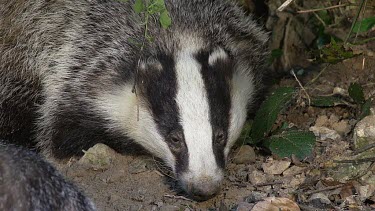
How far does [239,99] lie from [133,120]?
68cm

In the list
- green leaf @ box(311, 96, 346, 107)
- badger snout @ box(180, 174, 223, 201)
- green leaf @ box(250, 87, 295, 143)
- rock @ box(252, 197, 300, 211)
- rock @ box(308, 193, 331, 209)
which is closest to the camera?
rock @ box(252, 197, 300, 211)

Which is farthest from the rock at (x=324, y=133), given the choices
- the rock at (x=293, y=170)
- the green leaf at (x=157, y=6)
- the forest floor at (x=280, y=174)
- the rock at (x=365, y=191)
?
the green leaf at (x=157, y=6)

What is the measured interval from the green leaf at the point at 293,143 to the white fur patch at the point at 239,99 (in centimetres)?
24

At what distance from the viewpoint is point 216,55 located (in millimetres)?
4855

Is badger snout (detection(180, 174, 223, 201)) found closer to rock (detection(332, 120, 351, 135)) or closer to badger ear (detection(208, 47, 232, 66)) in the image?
badger ear (detection(208, 47, 232, 66))

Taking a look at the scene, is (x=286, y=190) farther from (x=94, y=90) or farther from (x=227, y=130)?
(x=94, y=90)

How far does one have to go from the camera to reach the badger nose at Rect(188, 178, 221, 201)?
4.45 meters

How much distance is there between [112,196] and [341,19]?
2.69 m

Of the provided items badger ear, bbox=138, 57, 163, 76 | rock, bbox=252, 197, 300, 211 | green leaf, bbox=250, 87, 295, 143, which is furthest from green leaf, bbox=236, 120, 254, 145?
rock, bbox=252, 197, 300, 211

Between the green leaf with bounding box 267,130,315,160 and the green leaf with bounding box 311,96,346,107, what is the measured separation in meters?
0.49

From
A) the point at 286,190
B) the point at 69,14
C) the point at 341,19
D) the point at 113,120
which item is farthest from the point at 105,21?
the point at 341,19

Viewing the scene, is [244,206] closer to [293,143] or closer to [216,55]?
[293,143]

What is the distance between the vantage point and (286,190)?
15.0ft

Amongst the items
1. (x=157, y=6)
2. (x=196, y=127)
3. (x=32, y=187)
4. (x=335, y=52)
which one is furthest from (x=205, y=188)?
(x=335, y=52)
